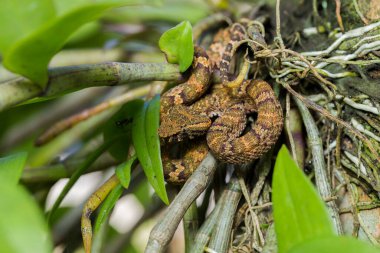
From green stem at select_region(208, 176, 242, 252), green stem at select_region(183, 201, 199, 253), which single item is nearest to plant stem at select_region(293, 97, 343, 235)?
green stem at select_region(208, 176, 242, 252)

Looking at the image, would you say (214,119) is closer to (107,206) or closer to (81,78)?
(107,206)

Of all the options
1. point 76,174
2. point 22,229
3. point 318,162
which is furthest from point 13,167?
point 318,162

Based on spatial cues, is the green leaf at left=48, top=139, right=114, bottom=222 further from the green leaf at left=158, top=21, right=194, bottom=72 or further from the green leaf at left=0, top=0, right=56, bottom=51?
the green leaf at left=0, top=0, right=56, bottom=51

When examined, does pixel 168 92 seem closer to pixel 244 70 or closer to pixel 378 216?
pixel 244 70

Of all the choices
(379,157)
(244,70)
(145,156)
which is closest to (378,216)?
(379,157)

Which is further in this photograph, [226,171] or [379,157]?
[226,171]

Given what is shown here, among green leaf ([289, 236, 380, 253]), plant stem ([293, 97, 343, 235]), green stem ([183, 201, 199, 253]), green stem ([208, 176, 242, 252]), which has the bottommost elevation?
green stem ([183, 201, 199, 253])
